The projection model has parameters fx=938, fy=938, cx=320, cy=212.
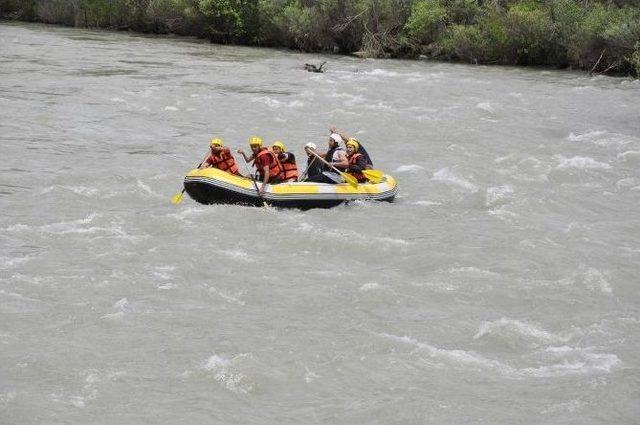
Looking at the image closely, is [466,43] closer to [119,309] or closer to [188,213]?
[188,213]

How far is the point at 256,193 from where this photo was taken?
46.0ft

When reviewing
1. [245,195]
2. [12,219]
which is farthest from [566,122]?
[12,219]

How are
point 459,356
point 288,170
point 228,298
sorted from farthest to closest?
point 288,170 < point 228,298 < point 459,356

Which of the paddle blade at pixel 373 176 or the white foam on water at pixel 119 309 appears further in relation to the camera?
the paddle blade at pixel 373 176

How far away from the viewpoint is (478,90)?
26.7m

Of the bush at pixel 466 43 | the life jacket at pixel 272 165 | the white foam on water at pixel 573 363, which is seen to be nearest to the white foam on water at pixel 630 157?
→ the life jacket at pixel 272 165

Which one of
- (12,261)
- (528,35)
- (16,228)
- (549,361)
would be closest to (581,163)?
(549,361)

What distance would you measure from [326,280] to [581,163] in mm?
8326

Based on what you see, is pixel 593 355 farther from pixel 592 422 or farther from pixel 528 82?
pixel 528 82

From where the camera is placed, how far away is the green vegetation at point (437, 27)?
3128 cm

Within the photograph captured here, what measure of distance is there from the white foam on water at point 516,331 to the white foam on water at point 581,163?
805cm

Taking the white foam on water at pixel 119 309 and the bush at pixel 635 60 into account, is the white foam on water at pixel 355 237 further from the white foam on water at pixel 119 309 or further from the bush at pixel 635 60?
the bush at pixel 635 60

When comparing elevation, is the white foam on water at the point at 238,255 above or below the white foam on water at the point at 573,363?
below

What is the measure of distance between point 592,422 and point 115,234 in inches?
278
